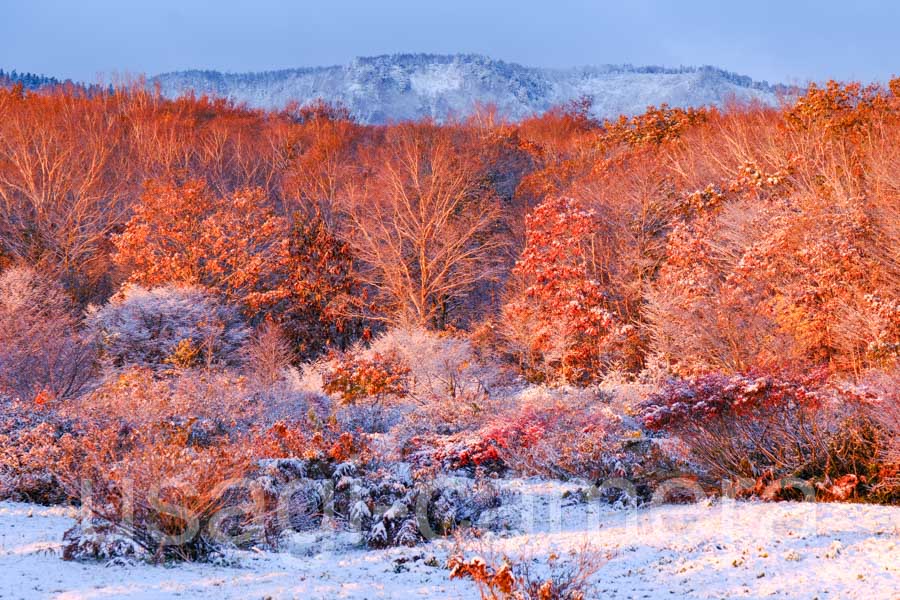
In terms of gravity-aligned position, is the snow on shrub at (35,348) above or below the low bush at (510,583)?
above

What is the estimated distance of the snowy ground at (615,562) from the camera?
643 cm

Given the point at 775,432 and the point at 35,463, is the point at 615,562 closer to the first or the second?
the point at 775,432

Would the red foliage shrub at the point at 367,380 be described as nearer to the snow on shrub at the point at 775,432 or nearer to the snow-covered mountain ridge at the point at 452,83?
the snow on shrub at the point at 775,432

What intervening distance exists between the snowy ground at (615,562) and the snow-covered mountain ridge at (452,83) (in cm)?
6244

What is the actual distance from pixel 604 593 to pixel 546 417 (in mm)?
6074

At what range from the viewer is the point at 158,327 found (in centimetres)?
2314

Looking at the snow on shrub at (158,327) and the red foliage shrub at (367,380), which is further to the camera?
the snow on shrub at (158,327)

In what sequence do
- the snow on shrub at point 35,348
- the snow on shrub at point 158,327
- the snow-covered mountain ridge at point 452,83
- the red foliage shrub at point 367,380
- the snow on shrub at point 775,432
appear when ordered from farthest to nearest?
the snow-covered mountain ridge at point 452,83 < the snow on shrub at point 158,327 < the red foliage shrub at point 367,380 < the snow on shrub at point 35,348 < the snow on shrub at point 775,432

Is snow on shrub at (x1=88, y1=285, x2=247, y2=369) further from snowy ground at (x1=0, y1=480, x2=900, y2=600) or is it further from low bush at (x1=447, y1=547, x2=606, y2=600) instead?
low bush at (x1=447, y1=547, x2=606, y2=600)

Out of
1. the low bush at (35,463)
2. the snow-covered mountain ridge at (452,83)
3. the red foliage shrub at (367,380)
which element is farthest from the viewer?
the snow-covered mountain ridge at (452,83)

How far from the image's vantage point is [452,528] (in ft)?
29.9

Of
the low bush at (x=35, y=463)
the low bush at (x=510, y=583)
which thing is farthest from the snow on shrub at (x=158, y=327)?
the low bush at (x=510, y=583)

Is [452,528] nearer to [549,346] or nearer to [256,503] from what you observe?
[256,503]

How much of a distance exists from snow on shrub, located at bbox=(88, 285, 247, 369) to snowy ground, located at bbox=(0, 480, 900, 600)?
45.2ft
